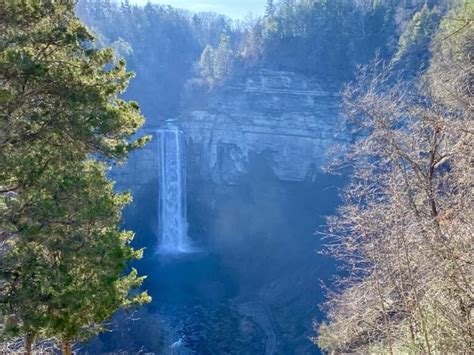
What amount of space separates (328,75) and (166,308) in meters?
17.4

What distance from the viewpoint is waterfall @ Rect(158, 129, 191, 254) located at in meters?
30.2

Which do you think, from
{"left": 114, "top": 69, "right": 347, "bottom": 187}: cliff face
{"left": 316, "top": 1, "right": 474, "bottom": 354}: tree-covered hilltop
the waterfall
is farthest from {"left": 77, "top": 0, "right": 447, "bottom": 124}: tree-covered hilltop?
{"left": 316, "top": 1, "right": 474, "bottom": 354}: tree-covered hilltop

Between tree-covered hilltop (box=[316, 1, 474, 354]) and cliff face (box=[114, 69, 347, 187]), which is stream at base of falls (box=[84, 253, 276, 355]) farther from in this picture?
tree-covered hilltop (box=[316, 1, 474, 354])

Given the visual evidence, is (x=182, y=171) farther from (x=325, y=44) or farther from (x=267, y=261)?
(x=325, y=44)

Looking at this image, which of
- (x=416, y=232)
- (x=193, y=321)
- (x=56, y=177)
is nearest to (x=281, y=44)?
(x=193, y=321)

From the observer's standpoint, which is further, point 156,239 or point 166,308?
point 156,239

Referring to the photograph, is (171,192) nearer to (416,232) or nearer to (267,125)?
(267,125)

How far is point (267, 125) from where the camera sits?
95.3 feet

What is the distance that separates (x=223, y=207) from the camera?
31.5m

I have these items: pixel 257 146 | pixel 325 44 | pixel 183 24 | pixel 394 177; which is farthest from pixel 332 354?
pixel 183 24

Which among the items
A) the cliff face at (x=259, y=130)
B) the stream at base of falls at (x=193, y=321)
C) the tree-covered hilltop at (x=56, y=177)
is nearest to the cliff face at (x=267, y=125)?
the cliff face at (x=259, y=130)

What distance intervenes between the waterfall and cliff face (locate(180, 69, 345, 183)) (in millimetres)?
1202

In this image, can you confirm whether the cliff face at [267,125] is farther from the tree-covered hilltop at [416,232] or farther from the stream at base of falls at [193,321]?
the tree-covered hilltop at [416,232]

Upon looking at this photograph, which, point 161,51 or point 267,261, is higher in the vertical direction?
point 161,51
